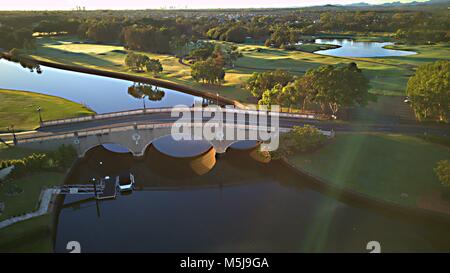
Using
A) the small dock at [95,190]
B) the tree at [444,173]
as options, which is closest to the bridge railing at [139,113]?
the small dock at [95,190]

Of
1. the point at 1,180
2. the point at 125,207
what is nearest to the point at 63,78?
the point at 1,180

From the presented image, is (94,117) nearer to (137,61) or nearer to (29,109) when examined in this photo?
(29,109)

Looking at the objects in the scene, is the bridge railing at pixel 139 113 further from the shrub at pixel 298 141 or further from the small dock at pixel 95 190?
the small dock at pixel 95 190

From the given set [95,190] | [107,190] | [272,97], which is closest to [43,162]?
[95,190]

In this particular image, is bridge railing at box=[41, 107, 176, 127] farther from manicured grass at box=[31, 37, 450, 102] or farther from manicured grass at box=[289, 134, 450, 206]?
manicured grass at box=[31, 37, 450, 102]

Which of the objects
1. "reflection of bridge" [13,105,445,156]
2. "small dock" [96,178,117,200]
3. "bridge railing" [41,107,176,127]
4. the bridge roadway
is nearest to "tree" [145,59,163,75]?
"bridge railing" [41,107,176,127]
